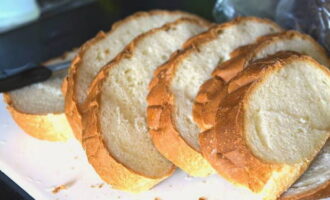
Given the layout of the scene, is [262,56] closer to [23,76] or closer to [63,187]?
[63,187]

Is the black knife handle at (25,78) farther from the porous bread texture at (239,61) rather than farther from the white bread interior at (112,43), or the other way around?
the porous bread texture at (239,61)

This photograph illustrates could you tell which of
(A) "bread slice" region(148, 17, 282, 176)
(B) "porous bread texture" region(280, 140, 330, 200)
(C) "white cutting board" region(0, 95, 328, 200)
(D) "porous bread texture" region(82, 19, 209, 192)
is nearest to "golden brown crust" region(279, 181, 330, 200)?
(B) "porous bread texture" region(280, 140, 330, 200)

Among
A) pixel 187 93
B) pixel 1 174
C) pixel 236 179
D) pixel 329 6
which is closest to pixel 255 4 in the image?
pixel 329 6

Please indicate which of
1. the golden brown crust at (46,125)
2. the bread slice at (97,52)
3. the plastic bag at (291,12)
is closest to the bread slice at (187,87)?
the plastic bag at (291,12)

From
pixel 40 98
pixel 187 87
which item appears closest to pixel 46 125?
pixel 40 98

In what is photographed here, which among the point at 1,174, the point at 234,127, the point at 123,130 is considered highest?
the point at 234,127

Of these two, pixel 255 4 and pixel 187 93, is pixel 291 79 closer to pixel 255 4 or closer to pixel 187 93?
pixel 187 93
